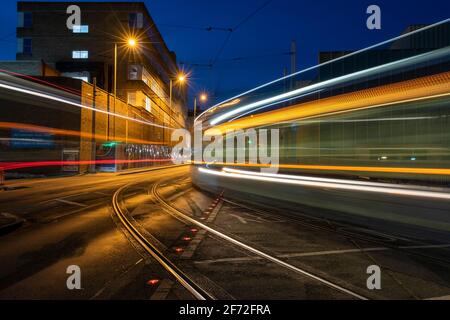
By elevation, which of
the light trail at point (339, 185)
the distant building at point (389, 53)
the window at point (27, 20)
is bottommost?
the light trail at point (339, 185)

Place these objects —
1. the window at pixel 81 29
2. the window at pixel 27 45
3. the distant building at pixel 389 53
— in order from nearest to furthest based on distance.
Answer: the distant building at pixel 389 53 < the window at pixel 81 29 < the window at pixel 27 45

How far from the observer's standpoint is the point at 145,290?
5457 millimetres

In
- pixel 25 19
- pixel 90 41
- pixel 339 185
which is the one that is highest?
pixel 25 19

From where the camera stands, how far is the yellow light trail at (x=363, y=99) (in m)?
9.75

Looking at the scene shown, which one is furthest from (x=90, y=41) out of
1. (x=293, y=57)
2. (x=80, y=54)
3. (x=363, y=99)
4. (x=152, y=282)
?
(x=152, y=282)

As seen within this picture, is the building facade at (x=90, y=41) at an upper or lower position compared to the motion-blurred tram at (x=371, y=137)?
upper

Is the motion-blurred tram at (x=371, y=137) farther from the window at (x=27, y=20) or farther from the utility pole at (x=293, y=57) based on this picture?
the window at (x=27, y=20)

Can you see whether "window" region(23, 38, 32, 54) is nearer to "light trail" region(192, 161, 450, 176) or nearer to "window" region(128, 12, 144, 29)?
"window" region(128, 12, 144, 29)

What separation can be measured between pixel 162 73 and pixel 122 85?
22.2 meters

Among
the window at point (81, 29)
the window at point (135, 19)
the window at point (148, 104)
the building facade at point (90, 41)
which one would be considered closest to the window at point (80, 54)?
the building facade at point (90, 41)

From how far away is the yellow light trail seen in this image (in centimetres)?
975

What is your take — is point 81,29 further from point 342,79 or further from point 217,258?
→ point 217,258

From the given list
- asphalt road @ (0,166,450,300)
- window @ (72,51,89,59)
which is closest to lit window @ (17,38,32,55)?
window @ (72,51,89,59)

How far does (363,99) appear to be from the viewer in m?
12.4
